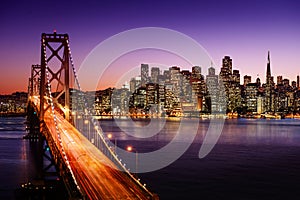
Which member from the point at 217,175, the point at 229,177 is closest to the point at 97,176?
the point at 229,177

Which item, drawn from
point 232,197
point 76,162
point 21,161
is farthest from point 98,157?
point 21,161

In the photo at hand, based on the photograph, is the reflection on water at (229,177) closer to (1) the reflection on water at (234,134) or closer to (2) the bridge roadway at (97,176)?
(2) the bridge roadway at (97,176)

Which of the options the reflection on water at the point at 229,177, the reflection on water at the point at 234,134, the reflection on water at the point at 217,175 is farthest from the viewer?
the reflection on water at the point at 234,134

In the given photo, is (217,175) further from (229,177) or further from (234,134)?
(234,134)

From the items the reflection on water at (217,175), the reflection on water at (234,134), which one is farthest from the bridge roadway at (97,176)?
the reflection on water at (234,134)

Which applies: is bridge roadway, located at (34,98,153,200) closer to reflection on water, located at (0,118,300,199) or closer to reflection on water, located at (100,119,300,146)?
reflection on water, located at (0,118,300,199)

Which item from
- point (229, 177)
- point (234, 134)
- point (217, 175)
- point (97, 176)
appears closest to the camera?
point (97, 176)

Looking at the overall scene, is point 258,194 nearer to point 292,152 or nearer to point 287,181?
point 287,181

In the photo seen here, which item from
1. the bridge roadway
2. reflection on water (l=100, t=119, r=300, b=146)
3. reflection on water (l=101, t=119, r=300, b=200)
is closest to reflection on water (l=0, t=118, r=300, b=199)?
reflection on water (l=101, t=119, r=300, b=200)
